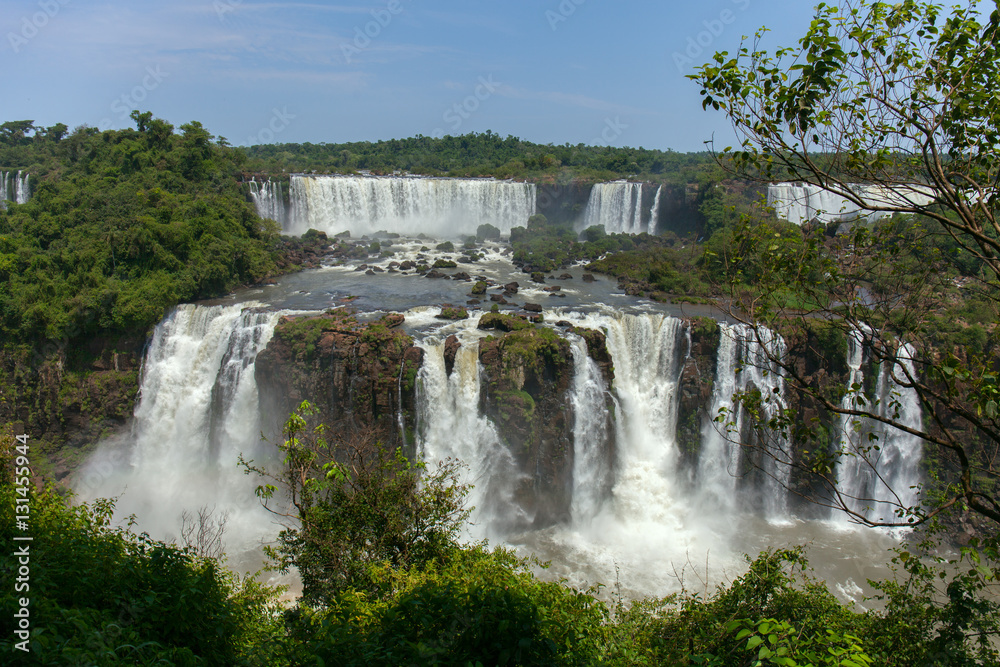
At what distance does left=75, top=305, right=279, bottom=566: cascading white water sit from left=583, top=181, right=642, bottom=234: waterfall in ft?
77.0

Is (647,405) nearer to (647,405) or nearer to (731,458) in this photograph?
(647,405)

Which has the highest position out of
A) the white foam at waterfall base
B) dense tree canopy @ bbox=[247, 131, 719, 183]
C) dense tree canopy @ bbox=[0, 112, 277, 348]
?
dense tree canopy @ bbox=[247, 131, 719, 183]

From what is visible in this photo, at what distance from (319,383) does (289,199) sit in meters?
20.2

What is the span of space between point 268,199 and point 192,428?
18371 mm

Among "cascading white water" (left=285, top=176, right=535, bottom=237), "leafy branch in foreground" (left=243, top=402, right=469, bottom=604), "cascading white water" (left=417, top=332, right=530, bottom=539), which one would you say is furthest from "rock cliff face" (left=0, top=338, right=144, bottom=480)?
"cascading white water" (left=285, top=176, right=535, bottom=237)

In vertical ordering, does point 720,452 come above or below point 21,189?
below

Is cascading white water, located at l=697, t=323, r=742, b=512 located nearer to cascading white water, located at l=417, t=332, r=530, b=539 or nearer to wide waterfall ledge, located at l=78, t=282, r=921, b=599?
wide waterfall ledge, located at l=78, t=282, r=921, b=599

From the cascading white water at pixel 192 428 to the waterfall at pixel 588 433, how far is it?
9.31m

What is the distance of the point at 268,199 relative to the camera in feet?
108

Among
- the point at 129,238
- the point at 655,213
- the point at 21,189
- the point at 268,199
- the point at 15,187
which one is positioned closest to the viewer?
the point at 129,238

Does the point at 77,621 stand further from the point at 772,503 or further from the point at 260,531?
the point at 772,503

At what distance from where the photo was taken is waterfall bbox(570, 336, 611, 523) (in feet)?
56.2

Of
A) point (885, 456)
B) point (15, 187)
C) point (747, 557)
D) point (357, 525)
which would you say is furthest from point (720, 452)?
point (15, 187)

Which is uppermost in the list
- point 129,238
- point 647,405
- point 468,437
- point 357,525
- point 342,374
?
point 129,238
